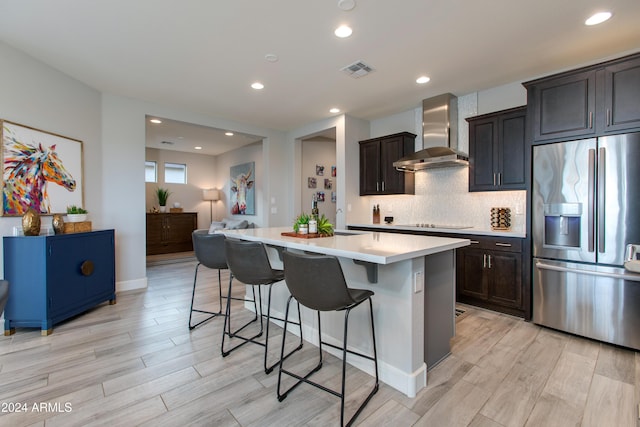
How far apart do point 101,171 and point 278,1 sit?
11.2 feet

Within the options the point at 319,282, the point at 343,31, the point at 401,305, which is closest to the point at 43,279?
the point at 319,282

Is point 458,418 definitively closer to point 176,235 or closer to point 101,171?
point 101,171

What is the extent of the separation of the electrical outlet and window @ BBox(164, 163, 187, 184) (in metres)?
8.01

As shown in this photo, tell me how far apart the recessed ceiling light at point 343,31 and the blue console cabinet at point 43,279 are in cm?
340

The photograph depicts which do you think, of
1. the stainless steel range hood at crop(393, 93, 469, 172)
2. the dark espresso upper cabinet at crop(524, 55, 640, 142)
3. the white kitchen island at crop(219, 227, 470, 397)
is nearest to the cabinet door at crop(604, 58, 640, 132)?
the dark espresso upper cabinet at crop(524, 55, 640, 142)

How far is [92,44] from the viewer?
9.28ft

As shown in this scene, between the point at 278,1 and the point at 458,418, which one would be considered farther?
the point at 278,1

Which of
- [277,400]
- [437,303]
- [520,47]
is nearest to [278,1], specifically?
A: [520,47]

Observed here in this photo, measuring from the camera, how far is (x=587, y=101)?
266 cm

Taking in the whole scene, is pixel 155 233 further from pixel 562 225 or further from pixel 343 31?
pixel 562 225

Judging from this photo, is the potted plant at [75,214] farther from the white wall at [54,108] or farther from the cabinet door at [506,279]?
the cabinet door at [506,279]

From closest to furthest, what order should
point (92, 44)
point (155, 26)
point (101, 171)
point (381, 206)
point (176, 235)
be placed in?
point (155, 26) → point (92, 44) → point (101, 171) → point (381, 206) → point (176, 235)

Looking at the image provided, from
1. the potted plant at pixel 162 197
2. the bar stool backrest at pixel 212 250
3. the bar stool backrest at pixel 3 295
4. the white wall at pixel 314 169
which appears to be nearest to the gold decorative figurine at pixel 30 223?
the bar stool backrest at pixel 212 250

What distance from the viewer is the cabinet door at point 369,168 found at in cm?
488
